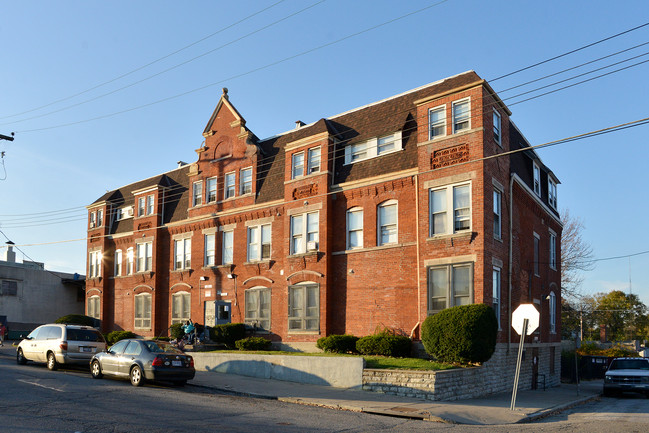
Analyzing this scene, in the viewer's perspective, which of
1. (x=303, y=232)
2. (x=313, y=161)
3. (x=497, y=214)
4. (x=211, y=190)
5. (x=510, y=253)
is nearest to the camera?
(x=497, y=214)

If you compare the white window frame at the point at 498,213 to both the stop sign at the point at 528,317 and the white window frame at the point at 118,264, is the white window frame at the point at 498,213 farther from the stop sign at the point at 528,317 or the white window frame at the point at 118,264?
the white window frame at the point at 118,264

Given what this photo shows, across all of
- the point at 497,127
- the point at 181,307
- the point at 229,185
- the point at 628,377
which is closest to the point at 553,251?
the point at 628,377

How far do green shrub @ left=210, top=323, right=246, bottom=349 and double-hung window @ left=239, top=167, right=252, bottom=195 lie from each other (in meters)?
7.45

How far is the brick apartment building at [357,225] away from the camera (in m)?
22.7

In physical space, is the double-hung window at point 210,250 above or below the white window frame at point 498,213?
below

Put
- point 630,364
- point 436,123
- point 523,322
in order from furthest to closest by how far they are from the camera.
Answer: point 630,364 < point 436,123 < point 523,322

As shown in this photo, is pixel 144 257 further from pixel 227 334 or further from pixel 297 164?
pixel 297 164

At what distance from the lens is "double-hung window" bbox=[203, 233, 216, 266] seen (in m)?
33.6

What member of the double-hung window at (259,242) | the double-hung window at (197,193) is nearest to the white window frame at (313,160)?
the double-hung window at (259,242)

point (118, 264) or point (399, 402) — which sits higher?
point (118, 264)

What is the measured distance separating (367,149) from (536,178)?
30.2 ft

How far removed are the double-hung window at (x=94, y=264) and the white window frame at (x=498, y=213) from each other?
1185 inches

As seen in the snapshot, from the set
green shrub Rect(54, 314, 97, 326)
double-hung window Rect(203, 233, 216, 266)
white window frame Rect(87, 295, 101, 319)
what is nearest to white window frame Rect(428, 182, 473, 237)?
double-hung window Rect(203, 233, 216, 266)

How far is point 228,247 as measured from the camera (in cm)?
3294
